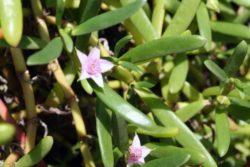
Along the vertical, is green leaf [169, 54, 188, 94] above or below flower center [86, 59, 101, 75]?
below

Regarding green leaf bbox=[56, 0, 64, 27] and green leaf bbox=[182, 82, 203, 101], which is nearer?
green leaf bbox=[56, 0, 64, 27]

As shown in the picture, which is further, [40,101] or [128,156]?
[40,101]

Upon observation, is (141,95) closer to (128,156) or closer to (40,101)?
(128,156)

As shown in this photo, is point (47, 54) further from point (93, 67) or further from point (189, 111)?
point (189, 111)

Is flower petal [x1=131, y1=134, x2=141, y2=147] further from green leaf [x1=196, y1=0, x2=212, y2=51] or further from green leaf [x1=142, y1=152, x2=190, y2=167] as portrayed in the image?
green leaf [x1=196, y1=0, x2=212, y2=51]

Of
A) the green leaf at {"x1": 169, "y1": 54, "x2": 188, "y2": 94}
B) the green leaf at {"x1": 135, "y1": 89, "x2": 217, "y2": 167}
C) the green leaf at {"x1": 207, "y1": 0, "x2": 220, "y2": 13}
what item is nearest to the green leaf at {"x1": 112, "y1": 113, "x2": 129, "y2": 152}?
the green leaf at {"x1": 135, "y1": 89, "x2": 217, "y2": 167}

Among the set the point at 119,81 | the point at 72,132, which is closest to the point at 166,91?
the point at 119,81

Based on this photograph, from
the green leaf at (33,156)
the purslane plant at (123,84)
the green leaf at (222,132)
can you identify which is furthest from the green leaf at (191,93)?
the green leaf at (33,156)

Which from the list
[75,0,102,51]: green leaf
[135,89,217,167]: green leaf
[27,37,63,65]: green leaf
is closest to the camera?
A: [27,37,63,65]: green leaf
